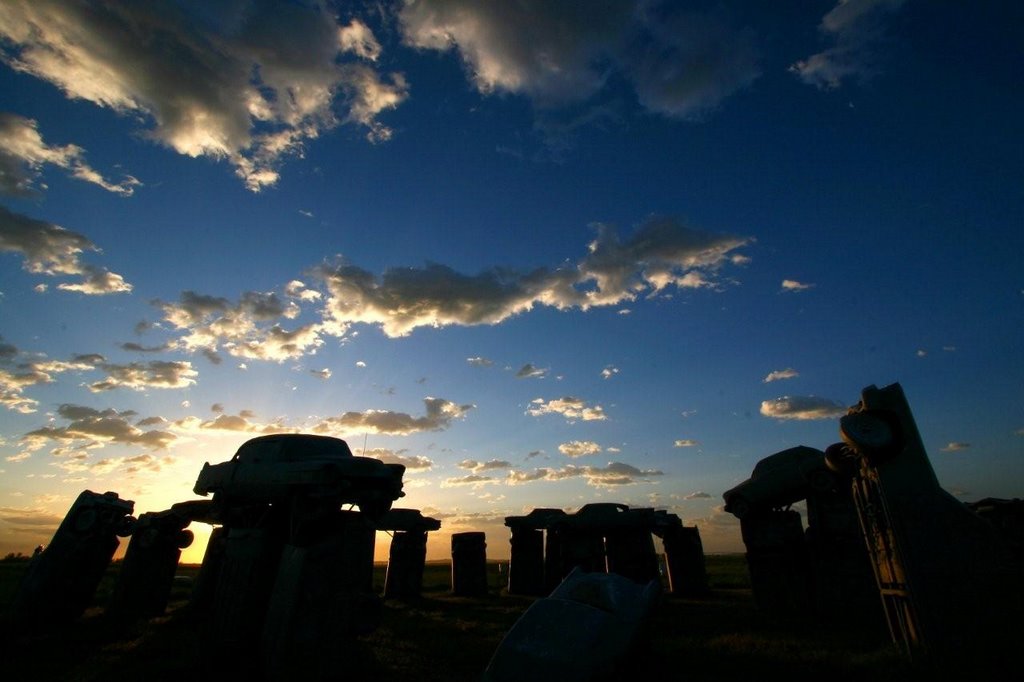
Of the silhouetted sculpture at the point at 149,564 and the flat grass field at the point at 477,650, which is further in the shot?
the silhouetted sculpture at the point at 149,564

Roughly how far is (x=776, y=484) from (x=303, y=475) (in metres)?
12.7

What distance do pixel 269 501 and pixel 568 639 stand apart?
629cm

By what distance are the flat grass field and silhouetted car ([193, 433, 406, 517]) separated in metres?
2.65

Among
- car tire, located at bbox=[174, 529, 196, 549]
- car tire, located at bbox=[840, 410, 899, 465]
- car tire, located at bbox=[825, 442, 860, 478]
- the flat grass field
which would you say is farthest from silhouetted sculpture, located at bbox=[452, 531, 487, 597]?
car tire, located at bbox=[840, 410, 899, 465]

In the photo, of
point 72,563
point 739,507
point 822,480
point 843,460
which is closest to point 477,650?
point 843,460

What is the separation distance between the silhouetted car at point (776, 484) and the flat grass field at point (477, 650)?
2.83 metres

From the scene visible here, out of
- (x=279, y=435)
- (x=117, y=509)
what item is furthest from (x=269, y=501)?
(x=117, y=509)

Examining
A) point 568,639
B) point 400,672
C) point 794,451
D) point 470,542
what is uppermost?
point 794,451

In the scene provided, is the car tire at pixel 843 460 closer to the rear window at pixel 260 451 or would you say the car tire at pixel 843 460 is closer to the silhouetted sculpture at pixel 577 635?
the silhouetted sculpture at pixel 577 635

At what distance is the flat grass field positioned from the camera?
787cm

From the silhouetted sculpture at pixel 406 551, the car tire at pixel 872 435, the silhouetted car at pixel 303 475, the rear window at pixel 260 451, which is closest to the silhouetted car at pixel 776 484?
the car tire at pixel 872 435

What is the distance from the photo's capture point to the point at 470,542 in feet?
76.0

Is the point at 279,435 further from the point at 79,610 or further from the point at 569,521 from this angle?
the point at 569,521

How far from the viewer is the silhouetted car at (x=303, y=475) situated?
9195 mm
